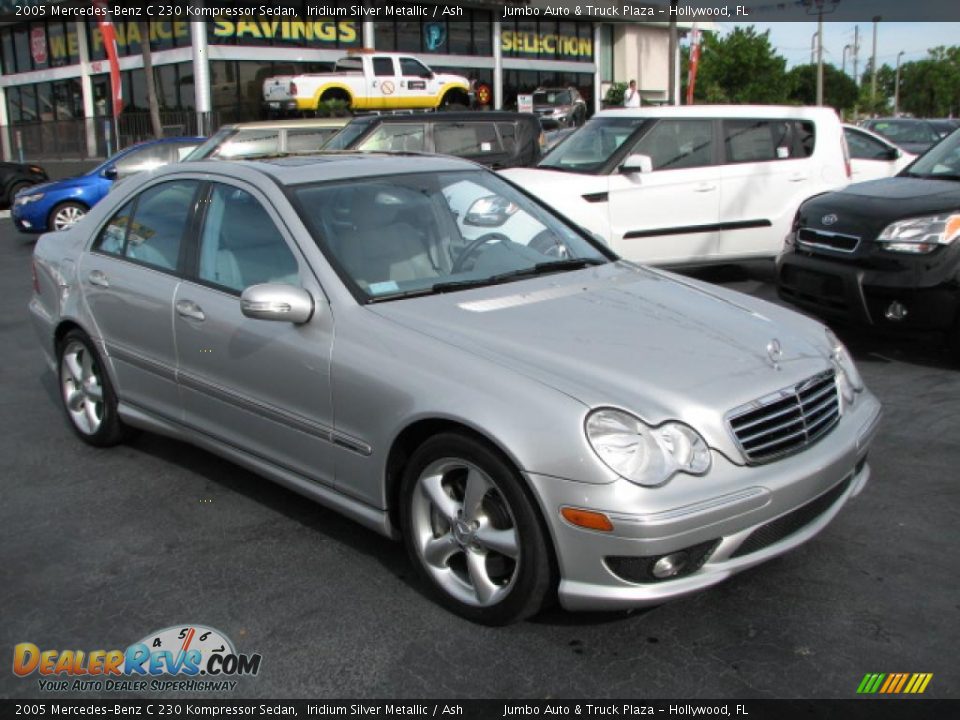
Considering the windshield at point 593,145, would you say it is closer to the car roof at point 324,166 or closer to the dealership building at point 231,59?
the car roof at point 324,166

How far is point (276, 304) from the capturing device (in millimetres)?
3539

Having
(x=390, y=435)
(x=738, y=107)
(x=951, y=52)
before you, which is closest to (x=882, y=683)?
(x=390, y=435)

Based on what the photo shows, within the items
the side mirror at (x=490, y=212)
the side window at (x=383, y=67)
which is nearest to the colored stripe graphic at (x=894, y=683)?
the side mirror at (x=490, y=212)

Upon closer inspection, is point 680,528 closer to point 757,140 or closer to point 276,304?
point 276,304

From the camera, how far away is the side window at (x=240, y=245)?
392cm

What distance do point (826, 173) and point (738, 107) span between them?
1.10 metres

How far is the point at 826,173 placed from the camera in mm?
9406

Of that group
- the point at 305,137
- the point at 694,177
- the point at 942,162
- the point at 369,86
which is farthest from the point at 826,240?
the point at 369,86

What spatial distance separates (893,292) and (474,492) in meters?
4.02

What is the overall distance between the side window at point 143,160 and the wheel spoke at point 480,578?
13.7m

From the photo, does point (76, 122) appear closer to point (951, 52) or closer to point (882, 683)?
point (882, 683)

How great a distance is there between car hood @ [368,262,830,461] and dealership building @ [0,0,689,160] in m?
26.9

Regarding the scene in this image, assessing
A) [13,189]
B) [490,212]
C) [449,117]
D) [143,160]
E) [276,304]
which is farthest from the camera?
[13,189]

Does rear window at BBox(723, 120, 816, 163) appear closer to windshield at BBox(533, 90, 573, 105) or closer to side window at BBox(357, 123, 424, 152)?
side window at BBox(357, 123, 424, 152)
